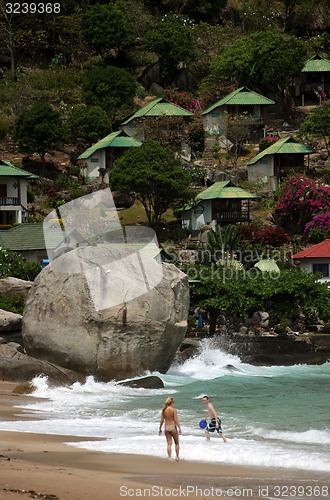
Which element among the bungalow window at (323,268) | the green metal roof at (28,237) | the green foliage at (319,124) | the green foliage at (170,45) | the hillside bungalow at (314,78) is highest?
the green foliage at (170,45)

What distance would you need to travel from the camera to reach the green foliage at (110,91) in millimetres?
82062

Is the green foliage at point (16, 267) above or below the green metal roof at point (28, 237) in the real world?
below

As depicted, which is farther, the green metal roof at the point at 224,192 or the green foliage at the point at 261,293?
the green metal roof at the point at 224,192

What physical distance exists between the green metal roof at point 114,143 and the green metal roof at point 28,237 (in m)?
16.1

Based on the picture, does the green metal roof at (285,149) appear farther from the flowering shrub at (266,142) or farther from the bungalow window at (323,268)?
the bungalow window at (323,268)

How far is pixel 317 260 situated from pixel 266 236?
5.89m

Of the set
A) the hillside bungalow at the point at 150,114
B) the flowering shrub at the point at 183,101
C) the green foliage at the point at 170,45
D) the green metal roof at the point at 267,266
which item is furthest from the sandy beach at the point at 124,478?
the green foliage at the point at 170,45

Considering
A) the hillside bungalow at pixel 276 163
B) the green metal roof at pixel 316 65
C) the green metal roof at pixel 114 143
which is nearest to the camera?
the hillside bungalow at pixel 276 163

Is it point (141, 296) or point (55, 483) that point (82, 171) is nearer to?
point (141, 296)

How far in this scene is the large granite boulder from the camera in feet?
108

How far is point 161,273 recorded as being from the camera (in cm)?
3528

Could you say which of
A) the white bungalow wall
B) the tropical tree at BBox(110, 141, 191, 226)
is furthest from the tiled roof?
the white bungalow wall

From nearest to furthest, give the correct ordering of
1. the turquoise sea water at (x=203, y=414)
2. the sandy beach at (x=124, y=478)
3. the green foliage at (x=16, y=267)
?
the sandy beach at (x=124, y=478) → the turquoise sea water at (x=203, y=414) → the green foliage at (x=16, y=267)

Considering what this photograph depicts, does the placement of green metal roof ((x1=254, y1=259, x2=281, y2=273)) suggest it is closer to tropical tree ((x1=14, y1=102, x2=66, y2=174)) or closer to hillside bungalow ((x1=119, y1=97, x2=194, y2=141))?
tropical tree ((x1=14, y1=102, x2=66, y2=174))
